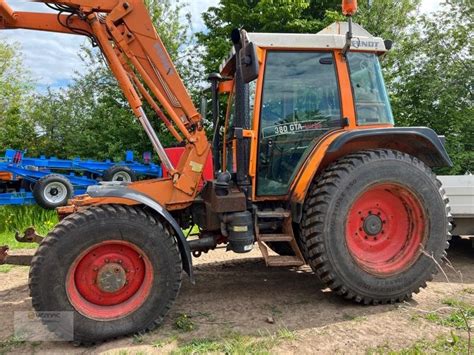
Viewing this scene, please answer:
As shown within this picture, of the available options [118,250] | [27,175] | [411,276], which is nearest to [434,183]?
[411,276]

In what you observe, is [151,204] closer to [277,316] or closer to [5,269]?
[277,316]

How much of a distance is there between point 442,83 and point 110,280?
482 inches

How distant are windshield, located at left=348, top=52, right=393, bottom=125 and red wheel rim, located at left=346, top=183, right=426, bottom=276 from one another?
0.80 m

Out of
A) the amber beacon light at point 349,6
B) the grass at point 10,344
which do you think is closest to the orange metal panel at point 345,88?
the amber beacon light at point 349,6

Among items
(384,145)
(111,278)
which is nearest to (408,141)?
(384,145)

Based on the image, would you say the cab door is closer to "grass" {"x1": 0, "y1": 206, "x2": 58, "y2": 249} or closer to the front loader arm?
the front loader arm

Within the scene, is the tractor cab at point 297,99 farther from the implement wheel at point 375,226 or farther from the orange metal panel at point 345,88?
the implement wheel at point 375,226

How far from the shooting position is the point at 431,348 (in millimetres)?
2969

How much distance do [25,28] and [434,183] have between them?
4.02 meters

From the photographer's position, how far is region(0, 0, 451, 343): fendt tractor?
3.37 metres

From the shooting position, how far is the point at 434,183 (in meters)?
3.96

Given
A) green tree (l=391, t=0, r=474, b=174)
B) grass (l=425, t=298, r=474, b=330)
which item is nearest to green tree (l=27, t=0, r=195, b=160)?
green tree (l=391, t=0, r=474, b=174)

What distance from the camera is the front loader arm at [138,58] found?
376 cm

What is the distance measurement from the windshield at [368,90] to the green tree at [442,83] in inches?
339
